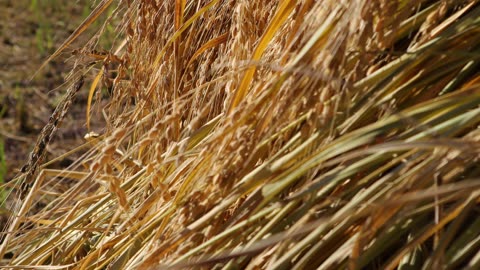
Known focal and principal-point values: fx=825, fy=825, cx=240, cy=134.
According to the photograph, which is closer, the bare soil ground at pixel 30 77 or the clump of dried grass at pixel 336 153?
the clump of dried grass at pixel 336 153

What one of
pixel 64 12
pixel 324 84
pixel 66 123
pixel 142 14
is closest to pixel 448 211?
pixel 324 84

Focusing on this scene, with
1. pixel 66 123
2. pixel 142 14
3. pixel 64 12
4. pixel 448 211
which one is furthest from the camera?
pixel 64 12

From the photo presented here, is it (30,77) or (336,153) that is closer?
(336,153)

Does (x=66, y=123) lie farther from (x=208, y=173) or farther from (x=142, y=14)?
(x=208, y=173)

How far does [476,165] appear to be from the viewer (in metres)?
1.04

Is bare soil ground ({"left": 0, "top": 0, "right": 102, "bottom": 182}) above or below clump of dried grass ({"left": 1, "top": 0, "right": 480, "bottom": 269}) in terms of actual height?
above

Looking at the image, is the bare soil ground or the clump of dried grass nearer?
the clump of dried grass

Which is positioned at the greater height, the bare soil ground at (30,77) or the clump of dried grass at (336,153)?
the bare soil ground at (30,77)

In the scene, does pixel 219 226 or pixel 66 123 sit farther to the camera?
pixel 66 123

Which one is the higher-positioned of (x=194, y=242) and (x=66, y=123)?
(x=66, y=123)

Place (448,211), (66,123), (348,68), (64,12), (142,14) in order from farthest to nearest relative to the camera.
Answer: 1. (64,12)
2. (66,123)
3. (142,14)
4. (348,68)
5. (448,211)

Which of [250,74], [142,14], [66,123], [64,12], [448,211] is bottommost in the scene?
[448,211]

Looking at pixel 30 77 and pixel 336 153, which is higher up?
pixel 30 77

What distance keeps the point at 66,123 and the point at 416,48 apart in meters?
3.05
